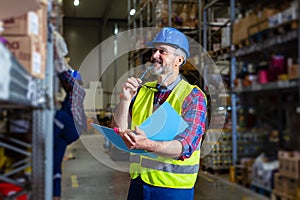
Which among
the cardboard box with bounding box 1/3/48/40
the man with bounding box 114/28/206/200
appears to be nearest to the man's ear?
the man with bounding box 114/28/206/200

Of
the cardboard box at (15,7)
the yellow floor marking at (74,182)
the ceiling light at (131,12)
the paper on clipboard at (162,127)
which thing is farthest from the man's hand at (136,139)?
the ceiling light at (131,12)

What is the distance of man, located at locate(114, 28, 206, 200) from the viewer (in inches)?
88.0

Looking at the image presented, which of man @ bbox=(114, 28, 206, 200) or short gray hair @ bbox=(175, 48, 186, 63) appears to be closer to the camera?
man @ bbox=(114, 28, 206, 200)

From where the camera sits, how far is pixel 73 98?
1.96 meters

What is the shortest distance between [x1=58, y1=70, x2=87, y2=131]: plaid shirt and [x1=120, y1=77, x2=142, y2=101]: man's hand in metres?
0.27

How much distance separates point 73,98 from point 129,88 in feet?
1.31

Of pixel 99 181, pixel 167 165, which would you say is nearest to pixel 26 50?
pixel 167 165

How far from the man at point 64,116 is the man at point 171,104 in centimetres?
34

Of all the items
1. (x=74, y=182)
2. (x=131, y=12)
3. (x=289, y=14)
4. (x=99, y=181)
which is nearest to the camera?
(x=289, y=14)

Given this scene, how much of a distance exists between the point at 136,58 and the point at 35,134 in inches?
263

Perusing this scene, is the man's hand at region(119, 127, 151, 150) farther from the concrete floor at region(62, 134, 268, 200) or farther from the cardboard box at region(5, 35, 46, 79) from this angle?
the concrete floor at region(62, 134, 268, 200)

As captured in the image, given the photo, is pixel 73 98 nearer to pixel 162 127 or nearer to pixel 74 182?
pixel 162 127

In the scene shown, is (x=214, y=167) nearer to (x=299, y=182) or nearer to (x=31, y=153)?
(x=299, y=182)

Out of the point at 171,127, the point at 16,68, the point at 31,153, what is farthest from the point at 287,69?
the point at 31,153
